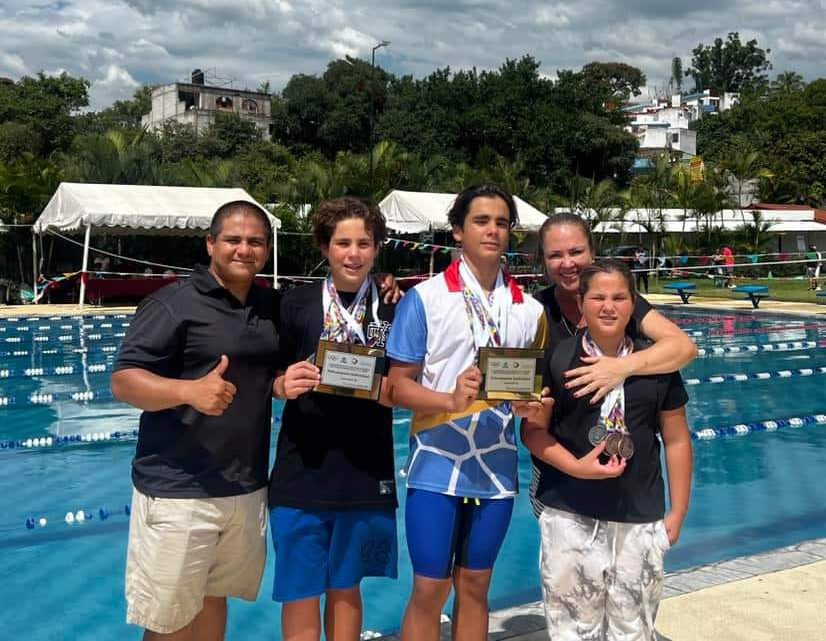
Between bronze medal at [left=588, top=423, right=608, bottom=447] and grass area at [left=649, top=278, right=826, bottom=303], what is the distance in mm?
20798

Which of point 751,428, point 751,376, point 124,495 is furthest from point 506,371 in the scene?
point 751,376

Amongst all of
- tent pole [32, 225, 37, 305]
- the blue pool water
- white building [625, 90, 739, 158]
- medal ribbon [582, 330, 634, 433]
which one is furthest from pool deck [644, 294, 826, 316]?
white building [625, 90, 739, 158]

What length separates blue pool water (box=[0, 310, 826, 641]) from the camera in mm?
4816

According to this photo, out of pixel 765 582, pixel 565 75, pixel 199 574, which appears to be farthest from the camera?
pixel 565 75

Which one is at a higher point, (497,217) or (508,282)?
(497,217)

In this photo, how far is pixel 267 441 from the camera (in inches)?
124

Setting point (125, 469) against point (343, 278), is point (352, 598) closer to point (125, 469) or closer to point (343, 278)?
point (343, 278)

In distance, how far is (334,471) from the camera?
298cm

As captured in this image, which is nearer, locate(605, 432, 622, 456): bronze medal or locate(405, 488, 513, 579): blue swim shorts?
locate(605, 432, 622, 456): bronze medal

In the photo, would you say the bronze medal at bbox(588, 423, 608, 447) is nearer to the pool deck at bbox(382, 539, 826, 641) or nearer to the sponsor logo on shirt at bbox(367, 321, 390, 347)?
the sponsor logo on shirt at bbox(367, 321, 390, 347)

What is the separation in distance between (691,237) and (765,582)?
114 feet

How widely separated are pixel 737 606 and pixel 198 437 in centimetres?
253

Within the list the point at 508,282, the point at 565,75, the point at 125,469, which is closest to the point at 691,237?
the point at 565,75

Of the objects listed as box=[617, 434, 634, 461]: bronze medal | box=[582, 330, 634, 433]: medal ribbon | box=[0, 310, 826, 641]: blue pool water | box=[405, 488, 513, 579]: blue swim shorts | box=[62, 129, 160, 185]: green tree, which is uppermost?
box=[62, 129, 160, 185]: green tree
